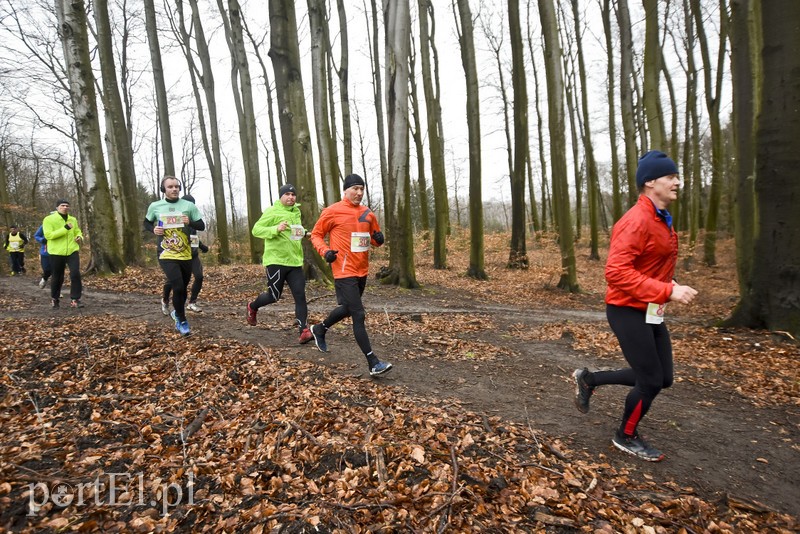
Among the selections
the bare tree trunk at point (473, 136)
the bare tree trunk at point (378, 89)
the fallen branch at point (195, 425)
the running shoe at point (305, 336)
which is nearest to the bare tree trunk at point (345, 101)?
the bare tree trunk at point (378, 89)

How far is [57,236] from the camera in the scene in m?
8.32

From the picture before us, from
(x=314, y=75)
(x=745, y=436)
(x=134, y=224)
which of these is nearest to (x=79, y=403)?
(x=745, y=436)

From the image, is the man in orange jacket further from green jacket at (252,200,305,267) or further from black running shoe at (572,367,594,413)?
black running shoe at (572,367,594,413)

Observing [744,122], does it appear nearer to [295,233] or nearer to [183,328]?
[295,233]

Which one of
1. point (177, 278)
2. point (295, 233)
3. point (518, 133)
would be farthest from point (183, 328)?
point (518, 133)

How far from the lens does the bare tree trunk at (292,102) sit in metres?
9.76

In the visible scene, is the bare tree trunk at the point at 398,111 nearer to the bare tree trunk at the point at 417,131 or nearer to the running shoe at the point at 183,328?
the running shoe at the point at 183,328

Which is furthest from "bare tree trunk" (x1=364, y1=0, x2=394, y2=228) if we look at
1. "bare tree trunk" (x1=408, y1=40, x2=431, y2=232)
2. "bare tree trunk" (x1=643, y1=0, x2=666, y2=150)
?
"bare tree trunk" (x1=643, y1=0, x2=666, y2=150)

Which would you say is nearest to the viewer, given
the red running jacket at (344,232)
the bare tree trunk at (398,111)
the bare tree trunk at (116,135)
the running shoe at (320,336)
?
the red running jacket at (344,232)

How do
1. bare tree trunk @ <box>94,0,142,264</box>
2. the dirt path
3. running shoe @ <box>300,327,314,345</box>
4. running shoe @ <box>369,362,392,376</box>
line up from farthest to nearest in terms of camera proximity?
1. bare tree trunk @ <box>94,0,142,264</box>
2. running shoe @ <box>300,327,314,345</box>
3. running shoe @ <box>369,362,392,376</box>
4. the dirt path

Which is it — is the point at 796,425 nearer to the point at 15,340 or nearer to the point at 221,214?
the point at 15,340

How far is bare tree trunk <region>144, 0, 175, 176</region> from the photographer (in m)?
16.7

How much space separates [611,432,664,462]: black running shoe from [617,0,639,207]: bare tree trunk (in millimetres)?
12373

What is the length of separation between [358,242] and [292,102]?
20.9ft
